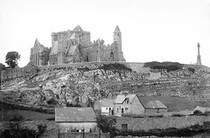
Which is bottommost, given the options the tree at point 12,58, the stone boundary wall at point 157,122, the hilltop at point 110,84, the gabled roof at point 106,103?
the stone boundary wall at point 157,122

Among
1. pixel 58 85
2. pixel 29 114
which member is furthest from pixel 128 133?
pixel 58 85

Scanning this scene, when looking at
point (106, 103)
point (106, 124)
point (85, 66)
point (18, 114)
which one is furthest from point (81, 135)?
point (85, 66)

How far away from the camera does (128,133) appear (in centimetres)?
5969

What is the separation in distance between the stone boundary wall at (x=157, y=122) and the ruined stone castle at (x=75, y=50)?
139 ft

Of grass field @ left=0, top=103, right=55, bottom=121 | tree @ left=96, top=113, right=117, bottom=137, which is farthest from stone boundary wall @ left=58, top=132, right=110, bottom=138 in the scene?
grass field @ left=0, top=103, right=55, bottom=121

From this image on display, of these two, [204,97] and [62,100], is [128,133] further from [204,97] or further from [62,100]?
[204,97]

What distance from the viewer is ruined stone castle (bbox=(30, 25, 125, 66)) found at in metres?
110

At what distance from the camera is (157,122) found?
65.5 meters

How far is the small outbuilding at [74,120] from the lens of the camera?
59000 millimetres

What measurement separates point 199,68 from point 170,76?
856cm

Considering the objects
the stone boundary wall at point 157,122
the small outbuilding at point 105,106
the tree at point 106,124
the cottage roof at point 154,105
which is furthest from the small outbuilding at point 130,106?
the tree at point 106,124

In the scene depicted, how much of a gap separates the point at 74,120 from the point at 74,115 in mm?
1160

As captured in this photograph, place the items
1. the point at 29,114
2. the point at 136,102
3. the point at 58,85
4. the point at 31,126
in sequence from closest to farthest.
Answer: the point at 31,126
the point at 29,114
the point at 136,102
the point at 58,85

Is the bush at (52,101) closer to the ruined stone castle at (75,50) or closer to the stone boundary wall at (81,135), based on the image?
the ruined stone castle at (75,50)
